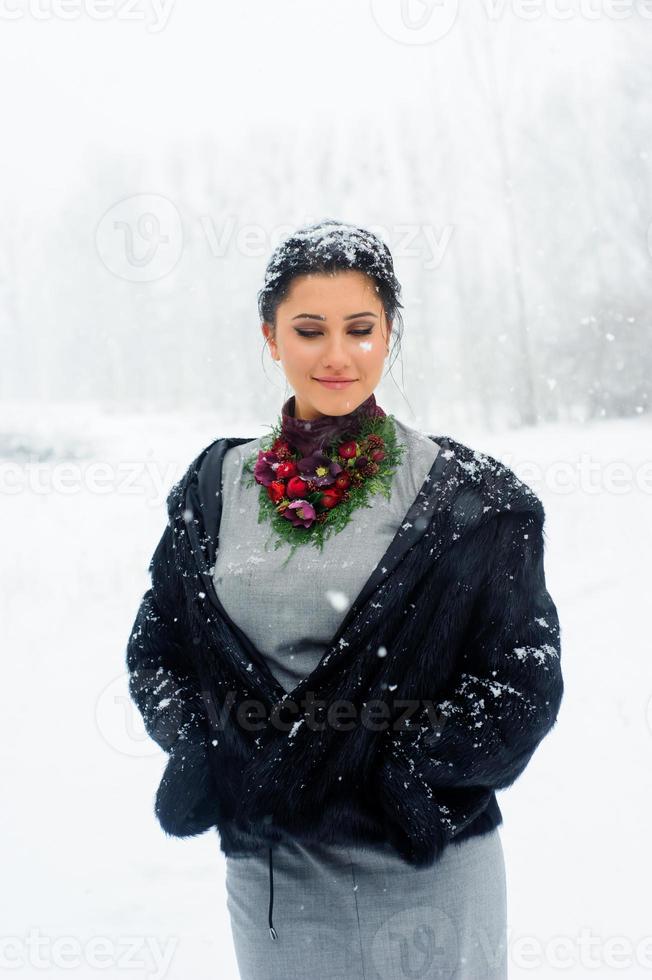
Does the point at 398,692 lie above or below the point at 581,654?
above

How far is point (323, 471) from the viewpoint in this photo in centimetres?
155

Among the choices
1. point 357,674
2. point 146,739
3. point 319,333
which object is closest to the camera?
point 357,674

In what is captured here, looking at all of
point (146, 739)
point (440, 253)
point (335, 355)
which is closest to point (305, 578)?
point (335, 355)

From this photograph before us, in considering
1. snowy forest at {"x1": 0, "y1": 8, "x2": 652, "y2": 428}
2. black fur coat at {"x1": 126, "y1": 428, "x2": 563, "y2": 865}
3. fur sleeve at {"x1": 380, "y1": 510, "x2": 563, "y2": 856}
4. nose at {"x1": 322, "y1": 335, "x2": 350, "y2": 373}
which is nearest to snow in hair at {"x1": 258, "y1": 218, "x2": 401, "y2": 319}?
nose at {"x1": 322, "y1": 335, "x2": 350, "y2": 373}

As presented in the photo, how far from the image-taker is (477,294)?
8.43m

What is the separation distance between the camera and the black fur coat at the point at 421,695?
4.56 ft

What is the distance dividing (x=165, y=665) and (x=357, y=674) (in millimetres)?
429

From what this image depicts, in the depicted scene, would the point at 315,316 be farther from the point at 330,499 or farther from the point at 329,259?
the point at 330,499

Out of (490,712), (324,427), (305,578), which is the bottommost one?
(490,712)

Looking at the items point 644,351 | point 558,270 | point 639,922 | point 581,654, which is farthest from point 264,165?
point 639,922

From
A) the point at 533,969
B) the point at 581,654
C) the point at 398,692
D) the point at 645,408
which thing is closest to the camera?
the point at 398,692

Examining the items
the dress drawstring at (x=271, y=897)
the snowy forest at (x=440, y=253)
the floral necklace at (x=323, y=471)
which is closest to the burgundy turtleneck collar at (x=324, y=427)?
the floral necklace at (x=323, y=471)

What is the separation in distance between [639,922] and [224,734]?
1.99 meters

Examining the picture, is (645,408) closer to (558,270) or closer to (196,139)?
(558,270)
